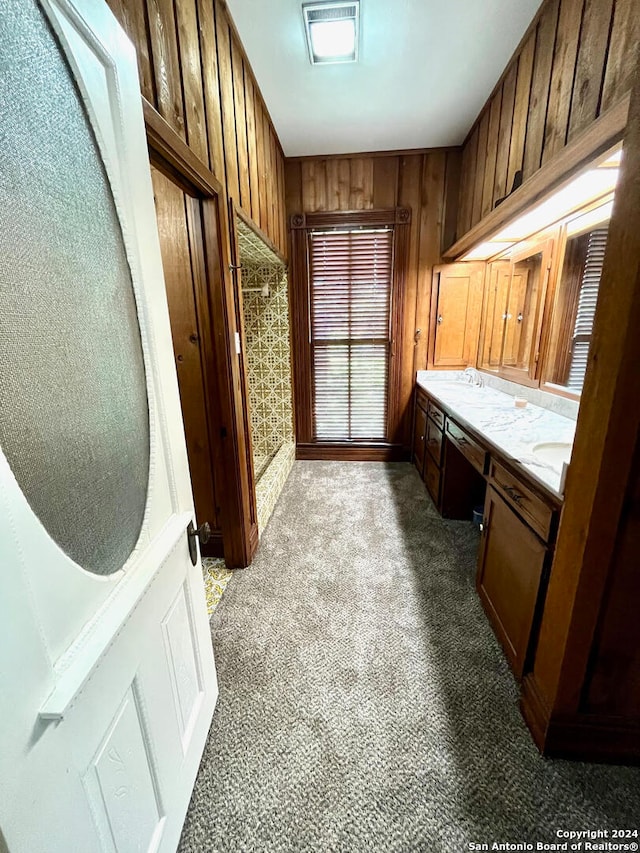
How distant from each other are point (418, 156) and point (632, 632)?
3665 millimetres

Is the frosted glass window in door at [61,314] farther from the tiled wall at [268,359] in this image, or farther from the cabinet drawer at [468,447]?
the tiled wall at [268,359]

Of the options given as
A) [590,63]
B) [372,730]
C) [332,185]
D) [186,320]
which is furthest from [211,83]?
[372,730]

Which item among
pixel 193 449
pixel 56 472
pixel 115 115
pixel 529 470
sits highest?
pixel 115 115

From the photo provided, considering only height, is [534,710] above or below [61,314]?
below

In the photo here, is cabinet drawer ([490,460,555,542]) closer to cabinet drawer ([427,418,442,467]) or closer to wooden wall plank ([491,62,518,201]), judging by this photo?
cabinet drawer ([427,418,442,467])

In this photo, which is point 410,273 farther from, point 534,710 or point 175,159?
point 534,710

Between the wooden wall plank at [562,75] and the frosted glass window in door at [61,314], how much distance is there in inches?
75.3

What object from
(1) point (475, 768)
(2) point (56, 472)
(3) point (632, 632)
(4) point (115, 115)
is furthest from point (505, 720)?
(4) point (115, 115)

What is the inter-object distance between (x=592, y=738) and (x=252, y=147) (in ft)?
10.6

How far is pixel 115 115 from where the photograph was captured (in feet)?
2.30

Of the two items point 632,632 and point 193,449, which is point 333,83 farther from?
point 632,632

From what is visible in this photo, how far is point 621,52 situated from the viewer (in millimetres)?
1179

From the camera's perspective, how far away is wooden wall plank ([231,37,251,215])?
1804 mm

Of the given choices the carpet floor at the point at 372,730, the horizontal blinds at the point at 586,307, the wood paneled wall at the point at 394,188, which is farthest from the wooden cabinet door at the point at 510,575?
the wood paneled wall at the point at 394,188
